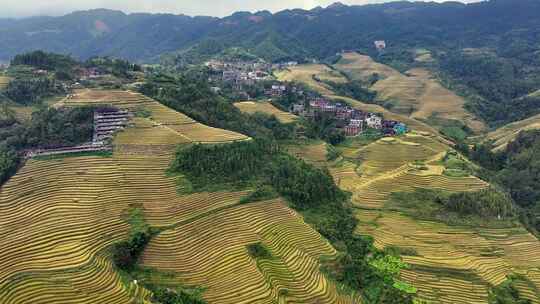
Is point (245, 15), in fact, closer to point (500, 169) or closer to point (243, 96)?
point (243, 96)

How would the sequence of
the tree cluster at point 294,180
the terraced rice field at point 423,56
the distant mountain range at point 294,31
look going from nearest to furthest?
the tree cluster at point 294,180
the terraced rice field at point 423,56
the distant mountain range at point 294,31

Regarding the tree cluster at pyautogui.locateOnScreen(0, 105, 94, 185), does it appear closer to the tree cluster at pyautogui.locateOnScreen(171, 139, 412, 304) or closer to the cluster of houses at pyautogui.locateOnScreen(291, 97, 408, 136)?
the tree cluster at pyautogui.locateOnScreen(171, 139, 412, 304)

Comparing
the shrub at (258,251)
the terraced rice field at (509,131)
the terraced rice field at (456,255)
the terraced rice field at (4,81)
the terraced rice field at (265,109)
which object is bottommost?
the terraced rice field at (456,255)

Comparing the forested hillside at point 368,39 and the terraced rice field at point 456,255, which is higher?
the forested hillside at point 368,39

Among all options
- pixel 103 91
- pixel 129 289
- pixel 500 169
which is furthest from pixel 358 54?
pixel 129 289

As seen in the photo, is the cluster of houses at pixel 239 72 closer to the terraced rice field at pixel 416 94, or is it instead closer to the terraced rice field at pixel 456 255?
the terraced rice field at pixel 416 94

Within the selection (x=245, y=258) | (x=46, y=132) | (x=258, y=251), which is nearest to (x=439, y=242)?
(x=258, y=251)

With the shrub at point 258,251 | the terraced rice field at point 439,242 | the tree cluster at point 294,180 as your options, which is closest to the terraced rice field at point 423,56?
the terraced rice field at point 439,242

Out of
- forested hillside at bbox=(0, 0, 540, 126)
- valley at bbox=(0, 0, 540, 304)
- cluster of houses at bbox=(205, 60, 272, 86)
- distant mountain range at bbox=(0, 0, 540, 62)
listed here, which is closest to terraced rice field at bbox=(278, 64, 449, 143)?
valley at bbox=(0, 0, 540, 304)
